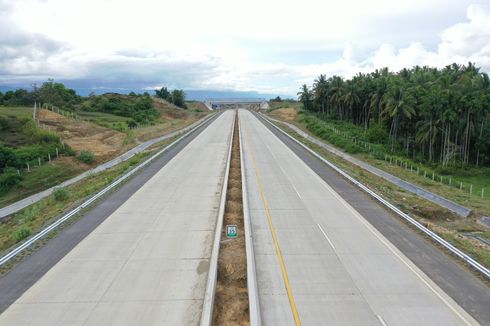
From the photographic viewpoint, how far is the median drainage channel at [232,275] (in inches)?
458

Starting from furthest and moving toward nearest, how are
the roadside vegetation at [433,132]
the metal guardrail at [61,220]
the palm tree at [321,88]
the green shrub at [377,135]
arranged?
the palm tree at [321,88] → the green shrub at [377,135] → the roadside vegetation at [433,132] → the metal guardrail at [61,220]

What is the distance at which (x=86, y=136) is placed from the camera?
5428 cm

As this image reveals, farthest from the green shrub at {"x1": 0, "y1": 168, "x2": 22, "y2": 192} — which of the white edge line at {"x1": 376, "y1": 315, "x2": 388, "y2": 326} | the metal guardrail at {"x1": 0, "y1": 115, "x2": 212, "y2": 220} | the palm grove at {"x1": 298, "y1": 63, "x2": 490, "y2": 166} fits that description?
the palm grove at {"x1": 298, "y1": 63, "x2": 490, "y2": 166}

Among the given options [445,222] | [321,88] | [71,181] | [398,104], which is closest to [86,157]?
[71,181]

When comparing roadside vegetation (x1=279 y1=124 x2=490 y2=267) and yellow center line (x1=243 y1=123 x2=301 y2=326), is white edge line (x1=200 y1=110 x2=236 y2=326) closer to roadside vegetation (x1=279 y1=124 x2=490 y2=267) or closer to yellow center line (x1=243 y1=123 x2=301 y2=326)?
yellow center line (x1=243 y1=123 x2=301 y2=326)

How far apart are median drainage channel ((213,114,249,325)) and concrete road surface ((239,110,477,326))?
60 cm

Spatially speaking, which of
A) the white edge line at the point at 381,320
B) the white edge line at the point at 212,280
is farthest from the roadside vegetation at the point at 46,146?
the white edge line at the point at 381,320

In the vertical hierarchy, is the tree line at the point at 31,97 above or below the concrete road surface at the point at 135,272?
above

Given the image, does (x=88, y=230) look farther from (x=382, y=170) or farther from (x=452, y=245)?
(x=382, y=170)

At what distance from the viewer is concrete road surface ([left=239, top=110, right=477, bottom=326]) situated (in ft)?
38.4

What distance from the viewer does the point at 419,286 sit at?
1342 cm

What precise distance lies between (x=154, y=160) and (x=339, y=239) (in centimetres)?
2414

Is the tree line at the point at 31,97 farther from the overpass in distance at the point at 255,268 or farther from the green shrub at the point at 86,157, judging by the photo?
the overpass in distance at the point at 255,268

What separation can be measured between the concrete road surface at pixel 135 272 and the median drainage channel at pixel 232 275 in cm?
57
